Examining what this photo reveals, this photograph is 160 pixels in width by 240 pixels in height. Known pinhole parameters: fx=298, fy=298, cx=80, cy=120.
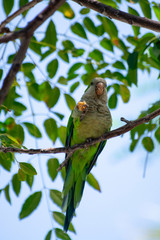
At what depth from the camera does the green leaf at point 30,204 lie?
7.93ft

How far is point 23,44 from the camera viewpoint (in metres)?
1.07

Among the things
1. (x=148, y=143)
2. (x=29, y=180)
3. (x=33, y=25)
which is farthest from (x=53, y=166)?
(x=33, y=25)

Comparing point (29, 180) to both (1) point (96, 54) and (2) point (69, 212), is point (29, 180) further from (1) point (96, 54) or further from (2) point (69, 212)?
(1) point (96, 54)

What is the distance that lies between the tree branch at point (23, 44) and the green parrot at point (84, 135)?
4.68 ft

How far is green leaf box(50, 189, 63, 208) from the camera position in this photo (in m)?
2.59

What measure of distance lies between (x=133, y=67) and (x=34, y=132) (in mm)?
1047

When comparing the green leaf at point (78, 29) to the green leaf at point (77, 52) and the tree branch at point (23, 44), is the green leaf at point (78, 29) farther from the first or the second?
the tree branch at point (23, 44)

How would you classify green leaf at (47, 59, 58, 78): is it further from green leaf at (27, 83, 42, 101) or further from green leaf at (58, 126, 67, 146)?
green leaf at (58, 126, 67, 146)

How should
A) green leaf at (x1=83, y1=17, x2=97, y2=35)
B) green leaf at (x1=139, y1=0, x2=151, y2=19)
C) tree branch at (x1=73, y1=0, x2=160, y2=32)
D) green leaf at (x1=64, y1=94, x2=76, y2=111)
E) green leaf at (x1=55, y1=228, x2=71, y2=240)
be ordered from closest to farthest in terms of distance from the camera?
tree branch at (x1=73, y1=0, x2=160, y2=32) → green leaf at (x1=139, y1=0, x2=151, y2=19) → green leaf at (x1=55, y1=228, x2=71, y2=240) → green leaf at (x1=83, y1=17, x2=97, y2=35) → green leaf at (x1=64, y1=94, x2=76, y2=111)

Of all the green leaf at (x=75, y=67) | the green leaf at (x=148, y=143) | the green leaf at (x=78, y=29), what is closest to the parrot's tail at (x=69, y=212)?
the green leaf at (x=148, y=143)

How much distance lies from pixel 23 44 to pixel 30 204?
5.60 feet

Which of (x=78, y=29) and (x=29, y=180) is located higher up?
(x=78, y=29)

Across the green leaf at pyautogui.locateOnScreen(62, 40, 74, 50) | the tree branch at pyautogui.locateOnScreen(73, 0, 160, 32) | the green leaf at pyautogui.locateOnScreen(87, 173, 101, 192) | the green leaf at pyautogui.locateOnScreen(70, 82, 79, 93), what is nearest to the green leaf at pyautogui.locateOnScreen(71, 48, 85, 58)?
the green leaf at pyautogui.locateOnScreen(62, 40, 74, 50)

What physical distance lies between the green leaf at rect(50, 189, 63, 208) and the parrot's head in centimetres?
100
